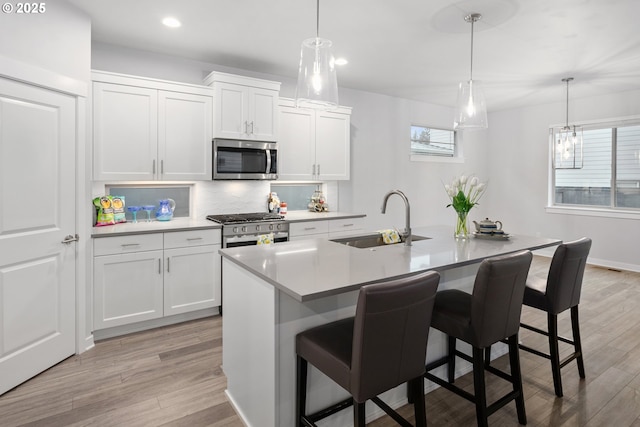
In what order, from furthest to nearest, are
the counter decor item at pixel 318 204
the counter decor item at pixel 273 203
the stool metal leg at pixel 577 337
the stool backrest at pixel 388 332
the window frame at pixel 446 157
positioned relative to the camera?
the window frame at pixel 446 157, the counter decor item at pixel 318 204, the counter decor item at pixel 273 203, the stool metal leg at pixel 577 337, the stool backrest at pixel 388 332

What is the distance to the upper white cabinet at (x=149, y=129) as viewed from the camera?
330cm

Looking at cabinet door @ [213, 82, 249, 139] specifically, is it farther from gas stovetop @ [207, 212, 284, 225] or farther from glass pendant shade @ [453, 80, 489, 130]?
glass pendant shade @ [453, 80, 489, 130]

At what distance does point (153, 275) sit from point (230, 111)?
5.95 feet

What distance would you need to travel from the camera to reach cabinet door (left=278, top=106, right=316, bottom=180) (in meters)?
4.42

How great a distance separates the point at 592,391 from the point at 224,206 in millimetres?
3680

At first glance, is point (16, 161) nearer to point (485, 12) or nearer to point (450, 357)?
point (450, 357)

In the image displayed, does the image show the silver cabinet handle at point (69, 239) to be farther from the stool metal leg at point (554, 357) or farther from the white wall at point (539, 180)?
the white wall at point (539, 180)

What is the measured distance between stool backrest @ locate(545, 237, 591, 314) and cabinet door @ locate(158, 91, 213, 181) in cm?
316

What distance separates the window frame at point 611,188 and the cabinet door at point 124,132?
19.5 feet

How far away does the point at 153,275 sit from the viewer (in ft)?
10.8

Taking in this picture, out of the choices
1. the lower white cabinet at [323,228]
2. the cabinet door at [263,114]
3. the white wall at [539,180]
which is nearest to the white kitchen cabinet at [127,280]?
the lower white cabinet at [323,228]

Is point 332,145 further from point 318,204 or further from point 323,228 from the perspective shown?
point 323,228

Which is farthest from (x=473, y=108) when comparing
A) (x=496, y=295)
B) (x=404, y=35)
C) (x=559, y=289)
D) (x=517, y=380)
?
(x=517, y=380)

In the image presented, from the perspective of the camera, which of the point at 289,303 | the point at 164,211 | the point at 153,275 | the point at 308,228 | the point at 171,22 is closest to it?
the point at 289,303
